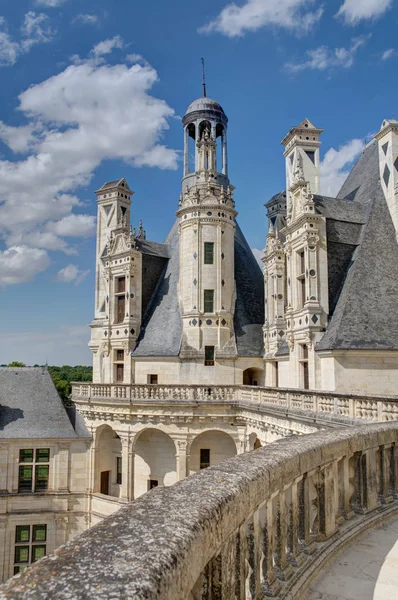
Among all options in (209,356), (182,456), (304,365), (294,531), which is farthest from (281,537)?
(209,356)

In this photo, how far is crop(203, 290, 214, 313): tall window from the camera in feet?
94.5

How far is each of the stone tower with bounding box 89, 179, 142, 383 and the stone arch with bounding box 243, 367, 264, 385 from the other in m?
6.95

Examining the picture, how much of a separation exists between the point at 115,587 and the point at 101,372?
3042 centimetres

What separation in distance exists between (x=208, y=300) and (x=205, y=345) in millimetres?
2658

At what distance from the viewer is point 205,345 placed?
28.3m

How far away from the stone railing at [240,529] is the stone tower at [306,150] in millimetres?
24084

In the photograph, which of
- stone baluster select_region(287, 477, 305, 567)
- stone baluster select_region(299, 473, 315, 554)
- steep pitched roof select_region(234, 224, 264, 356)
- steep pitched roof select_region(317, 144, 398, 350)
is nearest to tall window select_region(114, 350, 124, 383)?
steep pitched roof select_region(234, 224, 264, 356)

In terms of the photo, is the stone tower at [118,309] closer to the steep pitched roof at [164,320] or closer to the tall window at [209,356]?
the steep pitched roof at [164,320]

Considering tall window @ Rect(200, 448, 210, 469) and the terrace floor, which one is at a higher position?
the terrace floor

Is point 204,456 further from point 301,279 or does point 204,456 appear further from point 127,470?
point 301,279

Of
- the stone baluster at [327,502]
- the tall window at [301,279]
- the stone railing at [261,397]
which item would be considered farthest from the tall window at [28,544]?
the stone baluster at [327,502]

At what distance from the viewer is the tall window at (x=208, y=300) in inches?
1134

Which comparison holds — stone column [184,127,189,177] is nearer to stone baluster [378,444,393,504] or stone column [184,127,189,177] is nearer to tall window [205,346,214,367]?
tall window [205,346,214,367]

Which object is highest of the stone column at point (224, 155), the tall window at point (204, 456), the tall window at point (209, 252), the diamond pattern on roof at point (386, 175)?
the stone column at point (224, 155)
